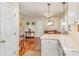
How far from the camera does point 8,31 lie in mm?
2660

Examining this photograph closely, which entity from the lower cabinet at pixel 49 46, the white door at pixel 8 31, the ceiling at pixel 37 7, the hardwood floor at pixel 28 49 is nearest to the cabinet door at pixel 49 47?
the lower cabinet at pixel 49 46

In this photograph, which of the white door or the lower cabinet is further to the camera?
the lower cabinet

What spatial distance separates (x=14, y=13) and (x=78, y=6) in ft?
4.79

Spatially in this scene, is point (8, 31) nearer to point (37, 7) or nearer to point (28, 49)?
point (28, 49)

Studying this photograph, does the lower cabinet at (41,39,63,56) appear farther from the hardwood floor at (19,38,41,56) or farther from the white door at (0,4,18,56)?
the white door at (0,4,18,56)

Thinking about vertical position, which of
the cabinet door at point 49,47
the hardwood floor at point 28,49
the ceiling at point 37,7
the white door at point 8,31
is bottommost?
the hardwood floor at point 28,49

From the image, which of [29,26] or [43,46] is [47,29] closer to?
[29,26]

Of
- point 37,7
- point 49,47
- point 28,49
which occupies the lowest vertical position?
point 28,49

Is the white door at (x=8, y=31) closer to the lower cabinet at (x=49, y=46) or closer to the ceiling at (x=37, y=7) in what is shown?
the lower cabinet at (x=49, y=46)

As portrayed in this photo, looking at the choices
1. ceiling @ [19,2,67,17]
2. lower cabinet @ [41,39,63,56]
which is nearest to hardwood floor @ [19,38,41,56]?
lower cabinet @ [41,39,63,56]

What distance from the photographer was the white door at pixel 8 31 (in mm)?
2434

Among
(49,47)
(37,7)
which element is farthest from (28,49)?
(37,7)

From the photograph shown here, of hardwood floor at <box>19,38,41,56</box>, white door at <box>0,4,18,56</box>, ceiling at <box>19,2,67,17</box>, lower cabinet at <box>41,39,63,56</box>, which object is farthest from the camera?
ceiling at <box>19,2,67,17</box>

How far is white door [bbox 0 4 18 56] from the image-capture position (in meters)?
2.43
